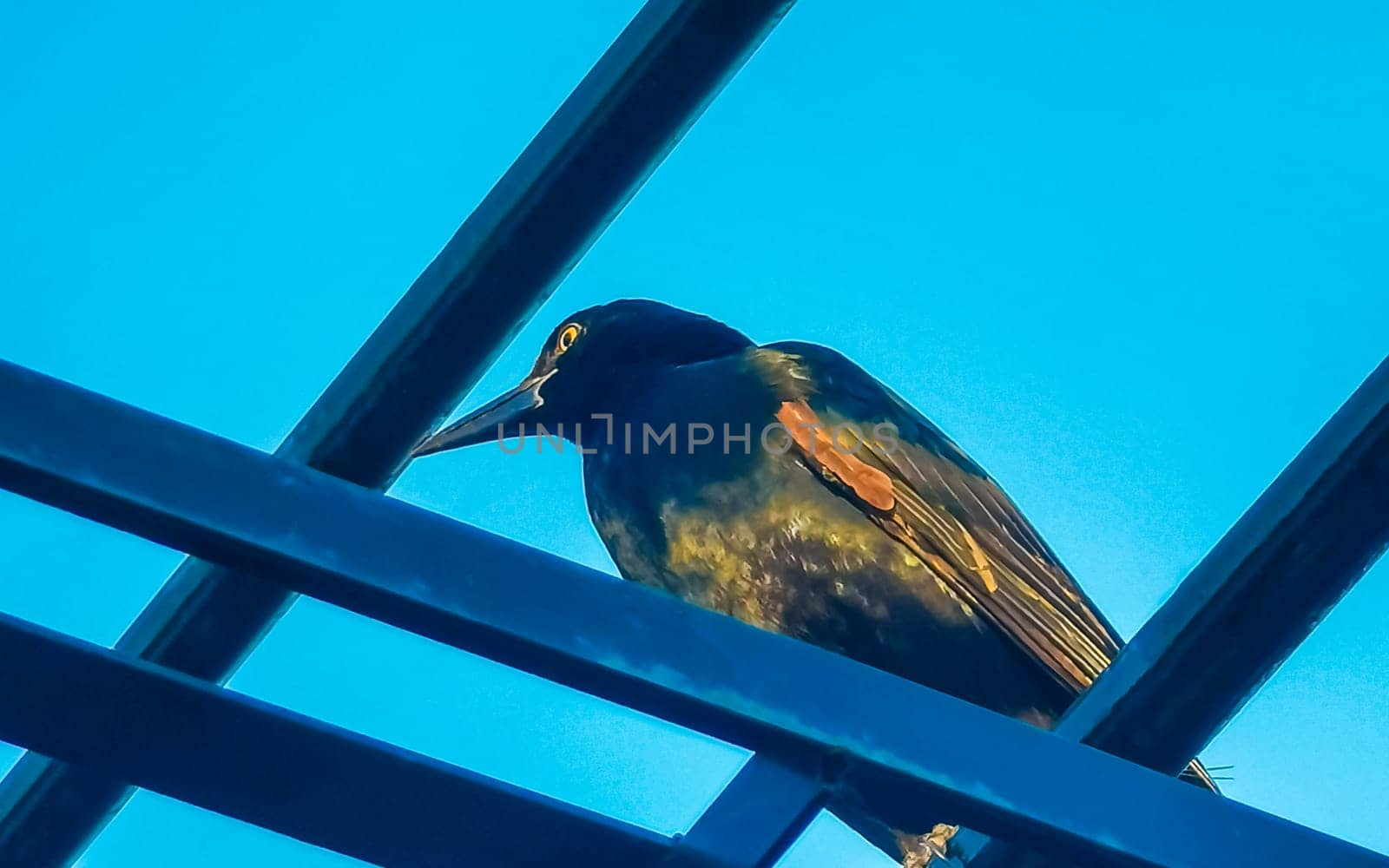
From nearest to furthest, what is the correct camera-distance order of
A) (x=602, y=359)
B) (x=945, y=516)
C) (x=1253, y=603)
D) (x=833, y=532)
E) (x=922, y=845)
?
(x=1253, y=603) → (x=922, y=845) → (x=833, y=532) → (x=945, y=516) → (x=602, y=359)

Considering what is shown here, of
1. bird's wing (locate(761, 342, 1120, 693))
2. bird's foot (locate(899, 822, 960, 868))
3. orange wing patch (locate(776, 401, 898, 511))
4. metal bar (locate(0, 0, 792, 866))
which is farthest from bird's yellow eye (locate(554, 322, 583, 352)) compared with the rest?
metal bar (locate(0, 0, 792, 866))

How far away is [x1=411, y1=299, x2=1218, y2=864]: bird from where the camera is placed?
266cm

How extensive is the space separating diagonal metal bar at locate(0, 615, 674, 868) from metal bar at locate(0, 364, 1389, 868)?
0.10 metres

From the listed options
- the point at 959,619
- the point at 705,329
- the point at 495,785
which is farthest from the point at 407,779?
the point at 705,329

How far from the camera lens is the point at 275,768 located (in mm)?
1259

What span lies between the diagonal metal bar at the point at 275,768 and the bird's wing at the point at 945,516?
5.00 ft

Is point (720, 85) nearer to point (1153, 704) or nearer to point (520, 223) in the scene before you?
point (520, 223)

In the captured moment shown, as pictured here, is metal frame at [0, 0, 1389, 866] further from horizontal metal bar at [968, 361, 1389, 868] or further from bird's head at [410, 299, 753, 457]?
bird's head at [410, 299, 753, 457]

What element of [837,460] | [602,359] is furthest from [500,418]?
[837,460]

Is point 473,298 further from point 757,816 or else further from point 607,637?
point 757,816

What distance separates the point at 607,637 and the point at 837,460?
1556 mm

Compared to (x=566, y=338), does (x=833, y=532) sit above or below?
below

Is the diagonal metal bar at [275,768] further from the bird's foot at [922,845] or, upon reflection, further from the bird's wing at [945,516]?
the bird's wing at [945,516]

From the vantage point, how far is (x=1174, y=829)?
1.35 metres
